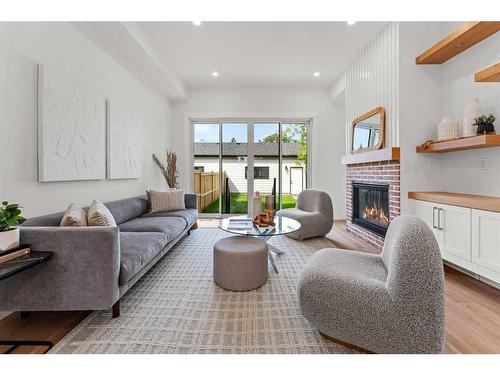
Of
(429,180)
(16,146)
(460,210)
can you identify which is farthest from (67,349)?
(429,180)

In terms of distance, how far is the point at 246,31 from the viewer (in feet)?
10.6

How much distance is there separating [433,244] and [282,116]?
4.67 metres

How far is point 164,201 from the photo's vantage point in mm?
3836

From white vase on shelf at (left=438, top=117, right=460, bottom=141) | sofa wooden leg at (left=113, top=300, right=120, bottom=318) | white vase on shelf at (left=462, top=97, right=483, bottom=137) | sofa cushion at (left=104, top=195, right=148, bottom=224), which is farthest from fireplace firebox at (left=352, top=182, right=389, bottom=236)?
sofa cushion at (left=104, top=195, right=148, bottom=224)

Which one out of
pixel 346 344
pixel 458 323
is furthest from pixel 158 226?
pixel 458 323

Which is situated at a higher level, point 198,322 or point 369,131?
point 369,131

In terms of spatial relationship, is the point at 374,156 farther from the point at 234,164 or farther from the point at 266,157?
the point at 234,164

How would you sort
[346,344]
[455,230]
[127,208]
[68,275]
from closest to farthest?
[346,344], [68,275], [455,230], [127,208]

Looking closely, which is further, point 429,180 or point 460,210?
point 429,180

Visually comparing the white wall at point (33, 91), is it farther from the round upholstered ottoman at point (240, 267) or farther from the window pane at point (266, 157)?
the window pane at point (266, 157)

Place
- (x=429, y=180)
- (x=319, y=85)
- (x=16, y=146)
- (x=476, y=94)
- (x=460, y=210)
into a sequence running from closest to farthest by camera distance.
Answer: (x=16, y=146) < (x=460, y=210) < (x=476, y=94) < (x=429, y=180) < (x=319, y=85)

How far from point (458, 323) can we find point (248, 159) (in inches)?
179

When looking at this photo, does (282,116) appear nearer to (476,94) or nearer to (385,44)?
(385,44)

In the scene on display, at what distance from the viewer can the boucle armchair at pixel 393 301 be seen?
1227 millimetres
